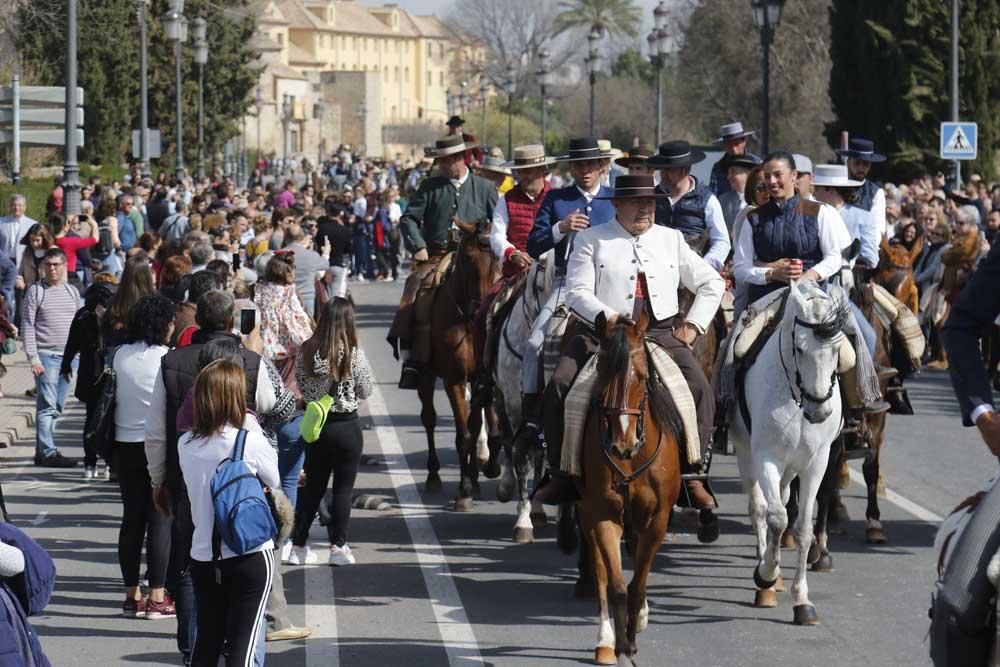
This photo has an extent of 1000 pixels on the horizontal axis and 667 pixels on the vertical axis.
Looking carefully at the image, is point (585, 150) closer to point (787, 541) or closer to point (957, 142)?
point (787, 541)

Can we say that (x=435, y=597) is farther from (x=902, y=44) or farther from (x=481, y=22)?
(x=481, y=22)

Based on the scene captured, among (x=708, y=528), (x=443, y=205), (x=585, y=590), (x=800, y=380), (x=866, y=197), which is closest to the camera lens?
(x=800, y=380)

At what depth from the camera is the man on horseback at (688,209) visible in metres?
13.7

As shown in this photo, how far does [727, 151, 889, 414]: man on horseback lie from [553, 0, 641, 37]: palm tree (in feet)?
335

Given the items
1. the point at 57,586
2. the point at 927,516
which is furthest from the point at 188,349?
the point at 927,516

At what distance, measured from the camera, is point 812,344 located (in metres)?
10.6

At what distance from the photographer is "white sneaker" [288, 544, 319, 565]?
12.3 m

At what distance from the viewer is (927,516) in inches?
544

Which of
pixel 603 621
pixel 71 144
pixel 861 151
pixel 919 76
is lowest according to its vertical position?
pixel 603 621

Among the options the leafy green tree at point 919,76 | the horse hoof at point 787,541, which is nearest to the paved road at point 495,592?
the horse hoof at point 787,541

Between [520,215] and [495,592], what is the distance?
3.78 m

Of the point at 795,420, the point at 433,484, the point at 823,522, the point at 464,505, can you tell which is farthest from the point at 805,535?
the point at 433,484

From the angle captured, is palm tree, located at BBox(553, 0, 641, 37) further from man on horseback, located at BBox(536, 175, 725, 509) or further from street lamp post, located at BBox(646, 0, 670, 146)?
man on horseback, located at BBox(536, 175, 725, 509)

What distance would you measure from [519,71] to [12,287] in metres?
104
